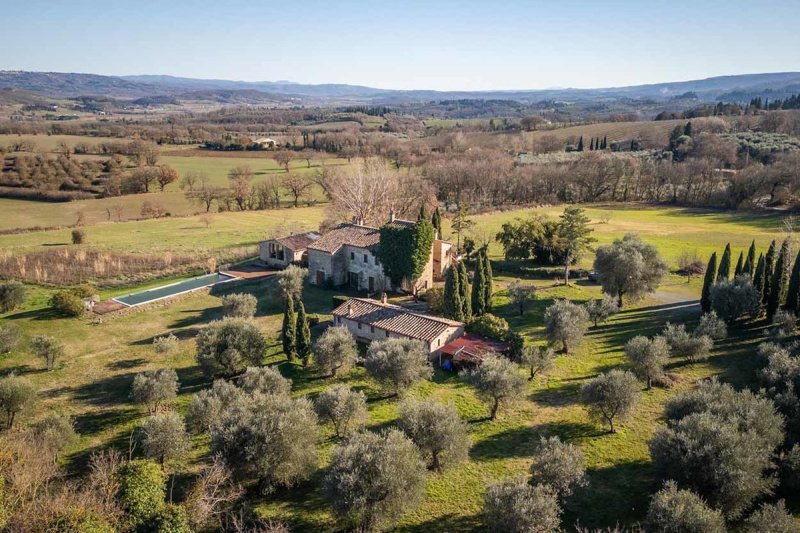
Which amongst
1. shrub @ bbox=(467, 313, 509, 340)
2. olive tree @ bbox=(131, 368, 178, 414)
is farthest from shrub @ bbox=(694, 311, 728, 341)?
olive tree @ bbox=(131, 368, 178, 414)

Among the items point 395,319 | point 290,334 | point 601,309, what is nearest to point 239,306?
point 290,334

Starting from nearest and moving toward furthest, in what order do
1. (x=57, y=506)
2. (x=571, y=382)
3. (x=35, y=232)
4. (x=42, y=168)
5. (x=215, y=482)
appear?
(x=57, y=506)
(x=215, y=482)
(x=571, y=382)
(x=35, y=232)
(x=42, y=168)

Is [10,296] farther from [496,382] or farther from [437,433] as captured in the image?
[496,382]

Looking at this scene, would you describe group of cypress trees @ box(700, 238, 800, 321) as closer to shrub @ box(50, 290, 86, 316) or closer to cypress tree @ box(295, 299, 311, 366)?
cypress tree @ box(295, 299, 311, 366)

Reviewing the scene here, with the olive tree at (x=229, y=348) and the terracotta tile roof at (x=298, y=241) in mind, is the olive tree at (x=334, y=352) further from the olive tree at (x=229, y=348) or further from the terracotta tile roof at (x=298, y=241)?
the terracotta tile roof at (x=298, y=241)

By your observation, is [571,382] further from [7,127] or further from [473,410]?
[7,127]

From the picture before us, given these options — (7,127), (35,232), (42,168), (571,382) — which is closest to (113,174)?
(42,168)
